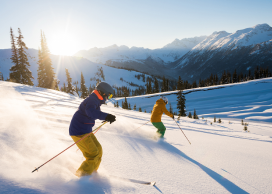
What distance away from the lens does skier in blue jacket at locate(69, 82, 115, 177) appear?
8.79ft

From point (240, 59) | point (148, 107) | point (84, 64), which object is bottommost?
point (148, 107)

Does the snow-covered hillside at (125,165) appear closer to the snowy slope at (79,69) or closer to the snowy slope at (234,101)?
the snowy slope at (234,101)

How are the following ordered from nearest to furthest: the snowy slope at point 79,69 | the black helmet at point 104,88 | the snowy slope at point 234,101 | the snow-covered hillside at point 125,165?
the snow-covered hillside at point 125,165, the black helmet at point 104,88, the snowy slope at point 234,101, the snowy slope at point 79,69

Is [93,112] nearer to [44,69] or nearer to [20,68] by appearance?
[20,68]

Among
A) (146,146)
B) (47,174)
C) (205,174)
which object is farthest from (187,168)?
(47,174)

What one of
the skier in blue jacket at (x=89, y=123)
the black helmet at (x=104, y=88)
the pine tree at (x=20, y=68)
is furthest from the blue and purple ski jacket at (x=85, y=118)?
the pine tree at (x=20, y=68)

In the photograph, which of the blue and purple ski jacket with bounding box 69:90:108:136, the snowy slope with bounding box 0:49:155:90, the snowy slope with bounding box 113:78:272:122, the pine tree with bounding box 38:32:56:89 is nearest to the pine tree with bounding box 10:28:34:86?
the pine tree with bounding box 38:32:56:89

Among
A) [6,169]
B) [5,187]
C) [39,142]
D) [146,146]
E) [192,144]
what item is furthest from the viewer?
[192,144]

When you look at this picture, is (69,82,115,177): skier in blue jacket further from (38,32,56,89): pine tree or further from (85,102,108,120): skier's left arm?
(38,32,56,89): pine tree

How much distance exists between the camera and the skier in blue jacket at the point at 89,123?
2680 millimetres

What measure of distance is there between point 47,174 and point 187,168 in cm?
300

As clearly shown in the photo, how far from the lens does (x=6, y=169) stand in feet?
7.25

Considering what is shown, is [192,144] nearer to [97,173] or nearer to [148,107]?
[97,173]

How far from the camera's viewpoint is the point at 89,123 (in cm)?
286
